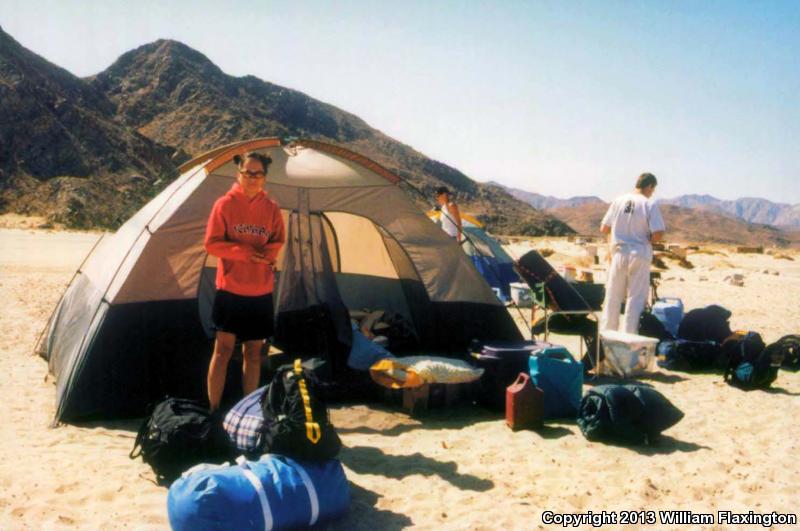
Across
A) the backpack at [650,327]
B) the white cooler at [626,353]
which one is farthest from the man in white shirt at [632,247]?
the white cooler at [626,353]

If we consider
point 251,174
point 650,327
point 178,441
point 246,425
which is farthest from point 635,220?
point 178,441

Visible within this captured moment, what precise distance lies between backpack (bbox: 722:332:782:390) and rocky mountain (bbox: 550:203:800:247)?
420 ft

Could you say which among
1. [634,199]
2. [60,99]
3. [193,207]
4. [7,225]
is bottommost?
[7,225]

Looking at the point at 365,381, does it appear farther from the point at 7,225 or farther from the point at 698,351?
the point at 7,225

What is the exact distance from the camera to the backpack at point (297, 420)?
142 inches

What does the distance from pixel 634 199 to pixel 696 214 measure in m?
170

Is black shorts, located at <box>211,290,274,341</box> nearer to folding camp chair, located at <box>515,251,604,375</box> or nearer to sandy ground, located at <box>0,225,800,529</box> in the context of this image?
sandy ground, located at <box>0,225,800,529</box>

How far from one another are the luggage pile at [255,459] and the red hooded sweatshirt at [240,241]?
787 millimetres

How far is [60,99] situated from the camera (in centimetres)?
4653

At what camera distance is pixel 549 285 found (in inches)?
271

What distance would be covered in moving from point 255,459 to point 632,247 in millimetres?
4895

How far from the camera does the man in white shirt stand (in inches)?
281

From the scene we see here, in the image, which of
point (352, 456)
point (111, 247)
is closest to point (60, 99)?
point (111, 247)

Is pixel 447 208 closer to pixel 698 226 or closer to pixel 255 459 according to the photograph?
pixel 255 459
